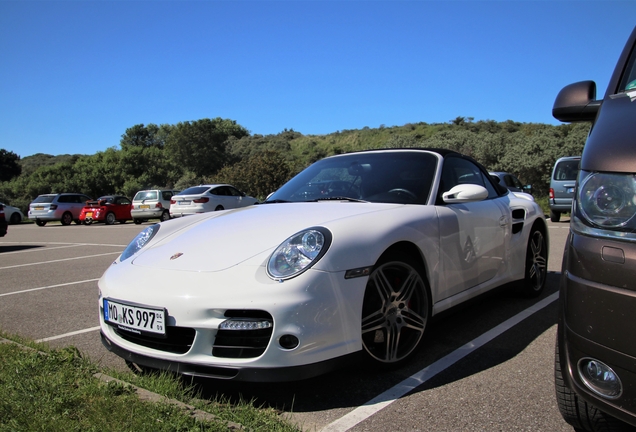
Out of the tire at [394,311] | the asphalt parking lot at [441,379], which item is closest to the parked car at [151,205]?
the asphalt parking lot at [441,379]

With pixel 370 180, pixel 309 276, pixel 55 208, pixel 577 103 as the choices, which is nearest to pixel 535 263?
pixel 370 180

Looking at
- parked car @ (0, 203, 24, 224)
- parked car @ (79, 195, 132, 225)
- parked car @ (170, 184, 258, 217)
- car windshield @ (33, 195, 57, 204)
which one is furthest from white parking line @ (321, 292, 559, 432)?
parked car @ (0, 203, 24, 224)

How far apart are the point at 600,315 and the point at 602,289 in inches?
3.5

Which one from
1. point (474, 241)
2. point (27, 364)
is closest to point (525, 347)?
point (474, 241)

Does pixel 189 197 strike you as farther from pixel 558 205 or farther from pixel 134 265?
pixel 134 265

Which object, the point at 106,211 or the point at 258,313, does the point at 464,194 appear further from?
the point at 106,211

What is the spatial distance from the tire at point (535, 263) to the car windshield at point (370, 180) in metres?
1.58

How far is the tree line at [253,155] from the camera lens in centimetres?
2783

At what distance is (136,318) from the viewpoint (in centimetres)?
265

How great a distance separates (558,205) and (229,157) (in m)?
53.4

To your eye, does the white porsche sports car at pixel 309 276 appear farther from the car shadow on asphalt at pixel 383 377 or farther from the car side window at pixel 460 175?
the car shadow on asphalt at pixel 383 377

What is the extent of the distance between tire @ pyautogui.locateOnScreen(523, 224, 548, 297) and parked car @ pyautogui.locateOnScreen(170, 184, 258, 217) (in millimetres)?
15328

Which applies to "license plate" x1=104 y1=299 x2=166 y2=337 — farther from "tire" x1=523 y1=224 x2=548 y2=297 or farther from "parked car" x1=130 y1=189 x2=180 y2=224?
"parked car" x1=130 y1=189 x2=180 y2=224

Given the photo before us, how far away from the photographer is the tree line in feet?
91.3
